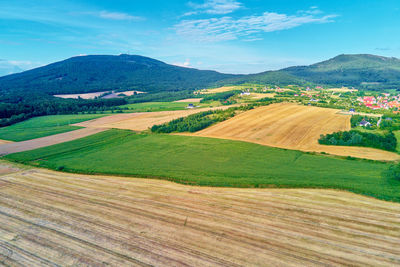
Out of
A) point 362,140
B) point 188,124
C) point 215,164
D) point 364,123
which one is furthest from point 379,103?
point 215,164

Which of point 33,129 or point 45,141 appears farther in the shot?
point 33,129

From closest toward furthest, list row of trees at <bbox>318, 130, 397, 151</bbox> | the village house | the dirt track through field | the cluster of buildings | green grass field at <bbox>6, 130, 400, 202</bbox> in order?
green grass field at <bbox>6, 130, 400, 202</bbox>, row of trees at <bbox>318, 130, 397, 151</bbox>, the dirt track through field, the village house, the cluster of buildings

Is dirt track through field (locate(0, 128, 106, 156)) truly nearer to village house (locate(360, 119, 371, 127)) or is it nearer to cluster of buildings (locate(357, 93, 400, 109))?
village house (locate(360, 119, 371, 127))

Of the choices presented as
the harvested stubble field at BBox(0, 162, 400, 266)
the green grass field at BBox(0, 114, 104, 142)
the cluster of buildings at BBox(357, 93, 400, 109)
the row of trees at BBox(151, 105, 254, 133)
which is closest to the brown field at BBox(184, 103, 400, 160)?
the row of trees at BBox(151, 105, 254, 133)

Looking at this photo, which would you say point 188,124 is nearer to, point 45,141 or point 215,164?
point 215,164

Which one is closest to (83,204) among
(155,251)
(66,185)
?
(66,185)

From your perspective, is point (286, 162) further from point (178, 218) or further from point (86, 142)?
point (86, 142)
